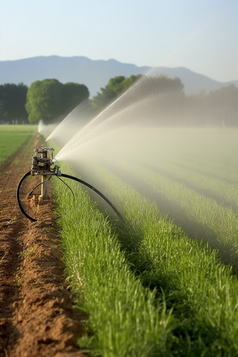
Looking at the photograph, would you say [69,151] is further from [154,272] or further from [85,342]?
[85,342]

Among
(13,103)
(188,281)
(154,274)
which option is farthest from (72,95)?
(188,281)

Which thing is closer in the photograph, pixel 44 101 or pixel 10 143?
pixel 10 143

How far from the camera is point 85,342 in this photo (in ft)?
→ 9.08

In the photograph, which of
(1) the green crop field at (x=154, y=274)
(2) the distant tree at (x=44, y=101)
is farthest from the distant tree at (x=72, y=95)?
(1) the green crop field at (x=154, y=274)

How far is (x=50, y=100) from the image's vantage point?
83.4 m

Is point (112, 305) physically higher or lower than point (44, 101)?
lower

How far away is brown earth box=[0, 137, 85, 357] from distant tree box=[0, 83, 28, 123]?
9200 centimetres

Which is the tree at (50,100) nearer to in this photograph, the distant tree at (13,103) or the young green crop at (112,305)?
the distant tree at (13,103)

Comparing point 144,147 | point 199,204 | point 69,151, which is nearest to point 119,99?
point 69,151

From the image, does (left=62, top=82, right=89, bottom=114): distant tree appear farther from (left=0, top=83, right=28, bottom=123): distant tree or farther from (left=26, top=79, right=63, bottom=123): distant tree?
(left=0, top=83, right=28, bottom=123): distant tree

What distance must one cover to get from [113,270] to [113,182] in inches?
232

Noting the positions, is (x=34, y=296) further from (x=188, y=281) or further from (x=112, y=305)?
(x=188, y=281)

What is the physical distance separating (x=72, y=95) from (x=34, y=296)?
8952cm

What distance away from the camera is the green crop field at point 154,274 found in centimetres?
266
